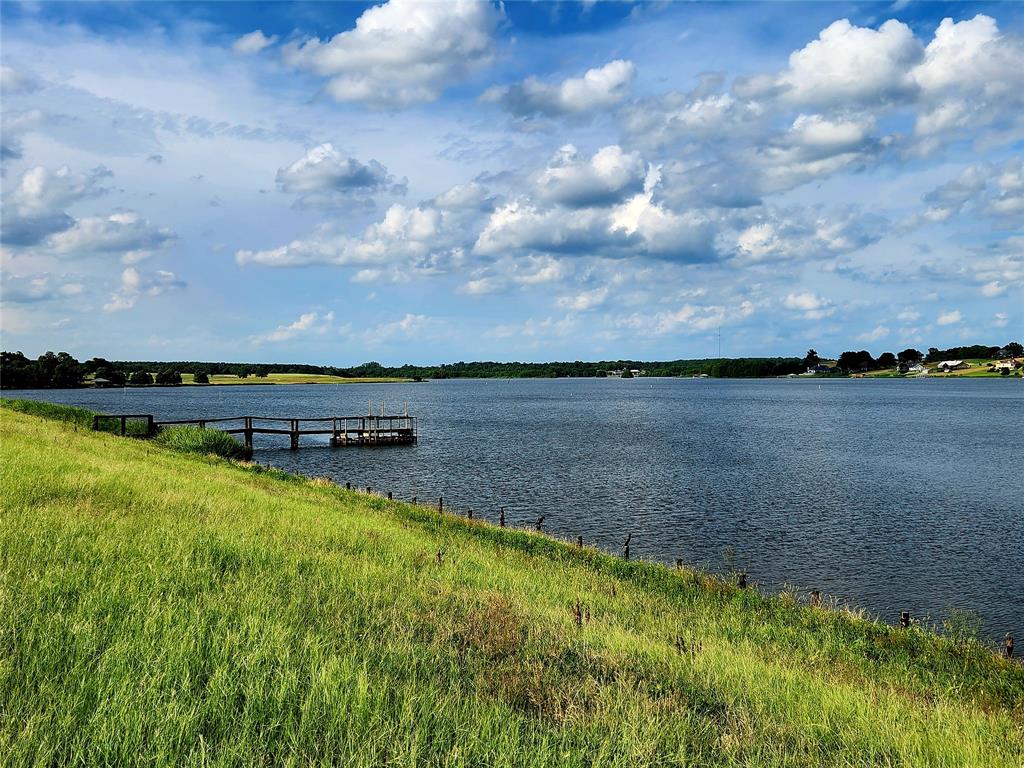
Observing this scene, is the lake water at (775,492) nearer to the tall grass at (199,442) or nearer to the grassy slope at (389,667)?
the tall grass at (199,442)

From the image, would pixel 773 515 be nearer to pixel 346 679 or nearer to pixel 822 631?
pixel 822 631

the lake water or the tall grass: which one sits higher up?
the tall grass

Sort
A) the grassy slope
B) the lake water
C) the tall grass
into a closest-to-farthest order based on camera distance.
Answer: the grassy slope → the lake water → the tall grass

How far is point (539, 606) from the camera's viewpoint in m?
11.4

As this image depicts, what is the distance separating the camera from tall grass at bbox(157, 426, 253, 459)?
40.2m

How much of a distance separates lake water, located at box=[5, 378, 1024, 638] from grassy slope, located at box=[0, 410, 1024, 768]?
8918 millimetres

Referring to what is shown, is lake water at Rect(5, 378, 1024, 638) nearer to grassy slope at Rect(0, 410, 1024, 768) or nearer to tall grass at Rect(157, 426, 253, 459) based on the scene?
tall grass at Rect(157, 426, 253, 459)

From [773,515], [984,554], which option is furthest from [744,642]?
Answer: [773,515]

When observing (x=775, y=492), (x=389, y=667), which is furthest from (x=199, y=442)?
(x=389, y=667)

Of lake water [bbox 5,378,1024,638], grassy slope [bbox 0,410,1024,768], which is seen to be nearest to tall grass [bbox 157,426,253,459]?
lake water [bbox 5,378,1024,638]

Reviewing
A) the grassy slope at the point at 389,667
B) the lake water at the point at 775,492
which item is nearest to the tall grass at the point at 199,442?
the lake water at the point at 775,492

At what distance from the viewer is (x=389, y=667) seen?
6.90m

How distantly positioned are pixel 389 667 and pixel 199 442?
125 feet

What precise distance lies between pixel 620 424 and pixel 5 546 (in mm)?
79153
